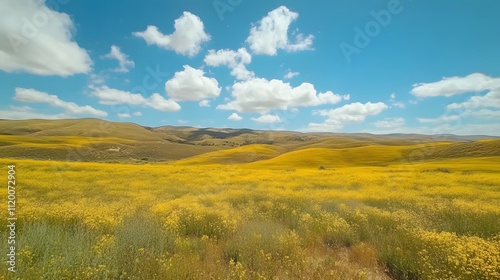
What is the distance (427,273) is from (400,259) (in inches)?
29.7

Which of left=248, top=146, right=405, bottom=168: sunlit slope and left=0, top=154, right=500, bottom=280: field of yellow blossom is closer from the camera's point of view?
left=0, top=154, right=500, bottom=280: field of yellow blossom

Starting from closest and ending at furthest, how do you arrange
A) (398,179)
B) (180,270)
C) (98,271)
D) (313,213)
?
1. (98,271)
2. (180,270)
3. (313,213)
4. (398,179)

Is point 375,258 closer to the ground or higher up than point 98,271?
closer to the ground

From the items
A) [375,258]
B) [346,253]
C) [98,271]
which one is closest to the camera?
[98,271]

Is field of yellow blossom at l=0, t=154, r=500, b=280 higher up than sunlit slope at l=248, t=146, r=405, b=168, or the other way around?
field of yellow blossom at l=0, t=154, r=500, b=280

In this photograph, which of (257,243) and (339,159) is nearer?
(257,243)

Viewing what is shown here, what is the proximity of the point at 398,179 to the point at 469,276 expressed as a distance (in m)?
17.9

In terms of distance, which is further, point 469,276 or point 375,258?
point 375,258

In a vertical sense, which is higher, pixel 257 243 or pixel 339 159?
pixel 257 243

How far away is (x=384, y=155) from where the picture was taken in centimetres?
4959

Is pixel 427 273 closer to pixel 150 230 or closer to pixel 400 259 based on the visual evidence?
pixel 400 259

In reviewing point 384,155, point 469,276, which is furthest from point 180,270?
point 384,155

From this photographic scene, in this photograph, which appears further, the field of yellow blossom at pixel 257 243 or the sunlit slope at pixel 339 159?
the sunlit slope at pixel 339 159

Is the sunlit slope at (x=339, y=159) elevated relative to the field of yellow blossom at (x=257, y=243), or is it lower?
lower
